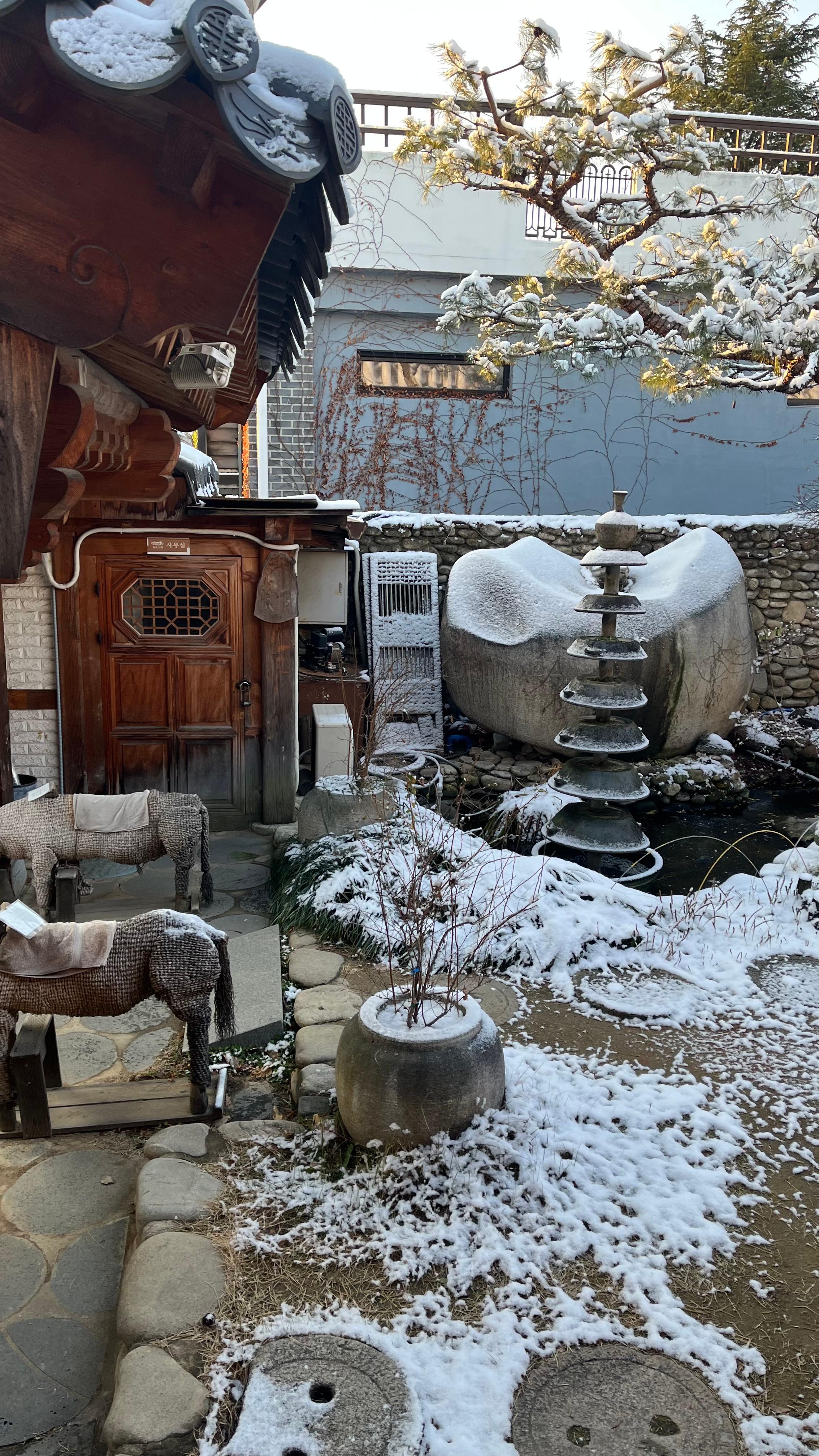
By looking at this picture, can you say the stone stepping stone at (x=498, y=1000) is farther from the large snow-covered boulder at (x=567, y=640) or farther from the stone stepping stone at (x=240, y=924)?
the large snow-covered boulder at (x=567, y=640)

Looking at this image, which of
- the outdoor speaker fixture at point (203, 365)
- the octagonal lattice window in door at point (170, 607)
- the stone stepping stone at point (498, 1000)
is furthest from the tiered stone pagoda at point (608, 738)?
the outdoor speaker fixture at point (203, 365)

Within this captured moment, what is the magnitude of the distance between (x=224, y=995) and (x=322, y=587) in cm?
519

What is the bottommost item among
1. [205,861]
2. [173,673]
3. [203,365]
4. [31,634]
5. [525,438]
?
[205,861]

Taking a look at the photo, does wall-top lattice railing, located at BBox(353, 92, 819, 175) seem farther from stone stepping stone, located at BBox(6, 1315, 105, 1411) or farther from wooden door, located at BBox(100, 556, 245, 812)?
stone stepping stone, located at BBox(6, 1315, 105, 1411)

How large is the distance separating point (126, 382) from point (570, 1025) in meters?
3.49

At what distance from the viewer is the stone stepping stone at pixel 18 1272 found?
2889mm

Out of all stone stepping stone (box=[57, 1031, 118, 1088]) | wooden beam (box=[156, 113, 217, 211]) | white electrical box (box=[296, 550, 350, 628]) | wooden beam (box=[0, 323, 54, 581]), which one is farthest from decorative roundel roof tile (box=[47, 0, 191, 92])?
white electrical box (box=[296, 550, 350, 628])

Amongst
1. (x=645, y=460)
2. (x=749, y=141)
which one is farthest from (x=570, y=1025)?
(x=749, y=141)

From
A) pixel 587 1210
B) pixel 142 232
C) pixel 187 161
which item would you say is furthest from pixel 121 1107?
pixel 187 161

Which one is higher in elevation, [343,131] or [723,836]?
[343,131]

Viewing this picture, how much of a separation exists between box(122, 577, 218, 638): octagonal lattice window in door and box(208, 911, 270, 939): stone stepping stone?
2.53 meters

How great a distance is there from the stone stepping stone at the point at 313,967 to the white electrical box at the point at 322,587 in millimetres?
3899

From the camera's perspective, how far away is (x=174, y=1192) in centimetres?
315

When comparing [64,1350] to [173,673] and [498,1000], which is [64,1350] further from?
[173,673]
